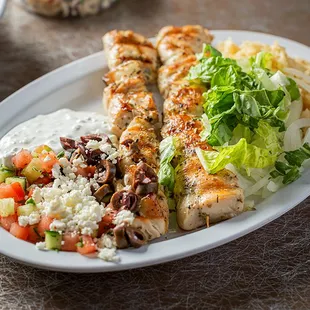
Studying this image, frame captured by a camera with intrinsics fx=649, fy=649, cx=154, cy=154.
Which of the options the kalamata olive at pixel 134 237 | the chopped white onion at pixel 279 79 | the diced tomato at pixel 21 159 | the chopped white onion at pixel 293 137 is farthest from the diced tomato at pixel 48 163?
the chopped white onion at pixel 279 79

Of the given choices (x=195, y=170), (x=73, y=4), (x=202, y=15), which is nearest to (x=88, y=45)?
(x=73, y=4)

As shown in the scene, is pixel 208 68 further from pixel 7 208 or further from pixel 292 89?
pixel 7 208

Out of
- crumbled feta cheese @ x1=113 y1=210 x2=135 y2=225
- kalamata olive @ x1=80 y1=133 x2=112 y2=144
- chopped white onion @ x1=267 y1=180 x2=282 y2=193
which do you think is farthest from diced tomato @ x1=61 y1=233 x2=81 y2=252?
chopped white onion @ x1=267 y1=180 x2=282 y2=193

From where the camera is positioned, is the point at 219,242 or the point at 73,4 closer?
the point at 219,242

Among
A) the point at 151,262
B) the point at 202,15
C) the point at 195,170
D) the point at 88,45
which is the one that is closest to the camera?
the point at 151,262

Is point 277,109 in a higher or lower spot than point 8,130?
higher

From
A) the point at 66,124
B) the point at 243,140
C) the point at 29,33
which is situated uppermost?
the point at 243,140

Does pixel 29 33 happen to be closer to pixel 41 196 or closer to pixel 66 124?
pixel 66 124

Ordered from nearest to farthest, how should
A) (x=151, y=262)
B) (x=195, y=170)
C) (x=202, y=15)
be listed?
(x=151, y=262)
(x=195, y=170)
(x=202, y=15)
